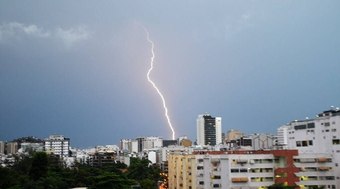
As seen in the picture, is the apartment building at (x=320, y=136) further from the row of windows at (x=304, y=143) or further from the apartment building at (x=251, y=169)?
the apartment building at (x=251, y=169)

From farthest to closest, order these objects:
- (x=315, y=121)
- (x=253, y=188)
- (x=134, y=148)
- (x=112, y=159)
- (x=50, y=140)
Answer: (x=134, y=148) < (x=50, y=140) < (x=112, y=159) < (x=315, y=121) < (x=253, y=188)

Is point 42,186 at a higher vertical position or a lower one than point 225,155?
lower

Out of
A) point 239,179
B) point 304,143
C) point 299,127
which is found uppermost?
point 299,127

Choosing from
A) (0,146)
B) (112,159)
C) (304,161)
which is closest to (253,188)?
(304,161)

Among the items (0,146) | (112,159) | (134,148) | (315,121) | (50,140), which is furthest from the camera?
(134,148)

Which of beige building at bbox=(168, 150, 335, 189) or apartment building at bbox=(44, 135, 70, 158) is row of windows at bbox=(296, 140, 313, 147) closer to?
beige building at bbox=(168, 150, 335, 189)

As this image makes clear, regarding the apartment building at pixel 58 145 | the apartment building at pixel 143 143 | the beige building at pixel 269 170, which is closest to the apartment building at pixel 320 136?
the beige building at pixel 269 170

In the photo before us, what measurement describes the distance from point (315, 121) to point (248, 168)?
25.4 feet

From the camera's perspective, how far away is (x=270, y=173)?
107 ft

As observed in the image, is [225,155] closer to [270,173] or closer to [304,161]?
[270,173]

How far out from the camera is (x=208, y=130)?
371 feet

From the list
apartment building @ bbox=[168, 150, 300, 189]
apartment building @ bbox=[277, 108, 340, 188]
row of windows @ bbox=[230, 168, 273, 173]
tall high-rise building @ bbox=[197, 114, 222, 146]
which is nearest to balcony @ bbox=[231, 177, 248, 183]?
apartment building @ bbox=[168, 150, 300, 189]

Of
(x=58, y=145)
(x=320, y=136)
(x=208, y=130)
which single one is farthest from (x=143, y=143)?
(x=320, y=136)

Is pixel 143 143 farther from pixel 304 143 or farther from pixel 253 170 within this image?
pixel 253 170
